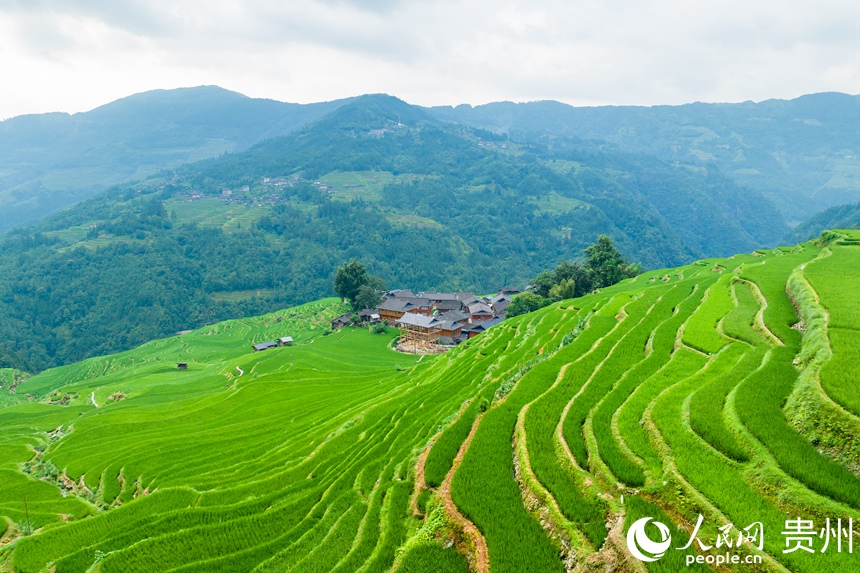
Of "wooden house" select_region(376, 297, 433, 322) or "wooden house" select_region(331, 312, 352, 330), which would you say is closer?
"wooden house" select_region(376, 297, 433, 322)

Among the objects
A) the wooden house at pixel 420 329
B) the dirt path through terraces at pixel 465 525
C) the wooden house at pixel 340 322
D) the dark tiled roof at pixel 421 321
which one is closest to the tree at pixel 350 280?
the wooden house at pixel 340 322

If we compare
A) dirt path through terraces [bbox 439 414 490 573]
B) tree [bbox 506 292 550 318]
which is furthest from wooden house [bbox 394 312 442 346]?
dirt path through terraces [bbox 439 414 490 573]

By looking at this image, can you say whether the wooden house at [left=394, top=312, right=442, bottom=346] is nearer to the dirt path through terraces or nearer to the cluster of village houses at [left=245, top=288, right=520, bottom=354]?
the cluster of village houses at [left=245, top=288, right=520, bottom=354]

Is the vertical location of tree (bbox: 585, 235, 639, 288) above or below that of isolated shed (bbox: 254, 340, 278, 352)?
above

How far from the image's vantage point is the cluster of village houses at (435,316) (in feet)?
247

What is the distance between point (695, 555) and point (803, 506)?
2894 millimetres

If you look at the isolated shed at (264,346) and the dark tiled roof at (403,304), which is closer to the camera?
the isolated shed at (264,346)

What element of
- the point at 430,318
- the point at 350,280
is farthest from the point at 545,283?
the point at 350,280

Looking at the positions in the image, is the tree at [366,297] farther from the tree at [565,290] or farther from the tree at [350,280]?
the tree at [565,290]

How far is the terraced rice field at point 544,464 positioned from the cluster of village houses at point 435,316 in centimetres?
4225

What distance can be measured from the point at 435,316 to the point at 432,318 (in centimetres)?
952

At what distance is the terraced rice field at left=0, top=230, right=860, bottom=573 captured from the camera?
1044cm

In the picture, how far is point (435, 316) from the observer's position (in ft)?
279

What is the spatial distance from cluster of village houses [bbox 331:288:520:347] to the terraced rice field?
42.2 metres
